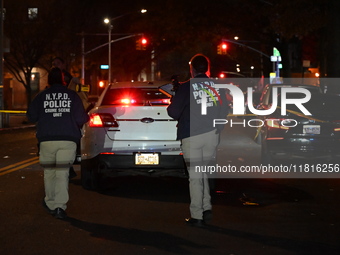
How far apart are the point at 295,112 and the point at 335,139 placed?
0.88 m

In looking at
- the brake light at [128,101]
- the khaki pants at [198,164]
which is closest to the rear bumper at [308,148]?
the brake light at [128,101]

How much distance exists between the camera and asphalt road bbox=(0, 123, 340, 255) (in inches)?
277

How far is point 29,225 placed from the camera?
8.05 metres

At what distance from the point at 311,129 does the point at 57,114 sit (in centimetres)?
597

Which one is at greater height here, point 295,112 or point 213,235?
point 295,112

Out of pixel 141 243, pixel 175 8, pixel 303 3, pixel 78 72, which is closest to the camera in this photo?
pixel 141 243

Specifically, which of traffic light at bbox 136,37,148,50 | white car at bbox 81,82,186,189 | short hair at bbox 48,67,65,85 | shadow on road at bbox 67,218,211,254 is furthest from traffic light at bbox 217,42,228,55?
shadow on road at bbox 67,218,211,254

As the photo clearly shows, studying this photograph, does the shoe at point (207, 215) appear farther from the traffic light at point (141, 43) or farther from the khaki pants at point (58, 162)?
the traffic light at point (141, 43)

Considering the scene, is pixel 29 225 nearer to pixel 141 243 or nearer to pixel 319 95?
pixel 141 243

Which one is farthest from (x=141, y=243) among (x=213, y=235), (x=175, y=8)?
(x=175, y=8)

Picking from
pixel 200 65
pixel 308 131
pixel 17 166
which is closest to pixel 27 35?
pixel 17 166

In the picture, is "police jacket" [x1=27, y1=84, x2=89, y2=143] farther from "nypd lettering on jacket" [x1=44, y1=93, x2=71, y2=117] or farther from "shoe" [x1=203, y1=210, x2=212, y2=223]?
"shoe" [x1=203, y1=210, x2=212, y2=223]

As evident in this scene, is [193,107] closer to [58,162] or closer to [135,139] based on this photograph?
[58,162]

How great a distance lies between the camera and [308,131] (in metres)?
13.0
